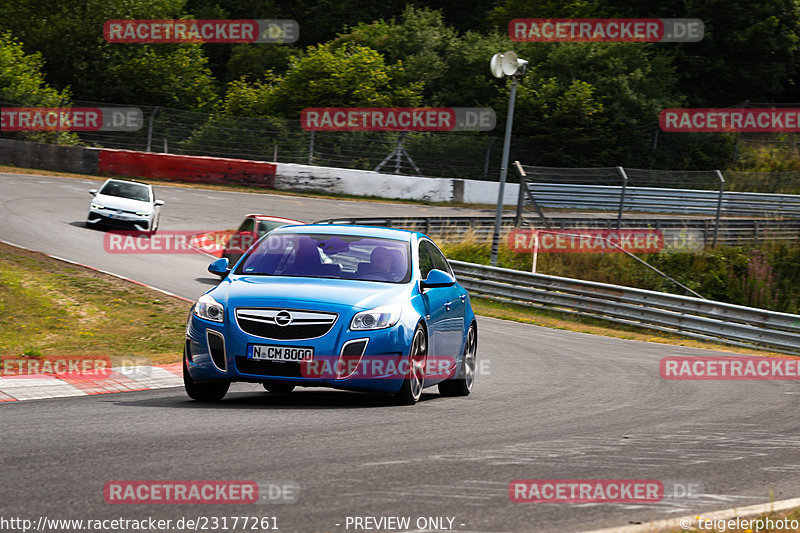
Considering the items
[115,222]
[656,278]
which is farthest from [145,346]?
[656,278]

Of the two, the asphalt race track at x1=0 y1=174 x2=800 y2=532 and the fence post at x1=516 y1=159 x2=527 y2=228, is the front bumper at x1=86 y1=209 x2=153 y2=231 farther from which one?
the asphalt race track at x1=0 y1=174 x2=800 y2=532

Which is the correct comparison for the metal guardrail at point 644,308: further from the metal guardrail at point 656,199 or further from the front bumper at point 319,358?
the front bumper at point 319,358

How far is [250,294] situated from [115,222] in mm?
18342

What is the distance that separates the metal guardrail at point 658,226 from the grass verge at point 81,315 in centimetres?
1134

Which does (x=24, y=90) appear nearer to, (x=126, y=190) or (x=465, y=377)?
(x=126, y=190)

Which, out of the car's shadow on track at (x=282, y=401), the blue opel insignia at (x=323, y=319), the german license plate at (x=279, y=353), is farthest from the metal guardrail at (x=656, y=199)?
the german license plate at (x=279, y=353)

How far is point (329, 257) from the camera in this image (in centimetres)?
917

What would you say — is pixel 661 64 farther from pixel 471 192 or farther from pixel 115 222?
pixel 115 222

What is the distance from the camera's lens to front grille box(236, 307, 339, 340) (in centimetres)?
801

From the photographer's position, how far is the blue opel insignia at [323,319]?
7996 millimetres

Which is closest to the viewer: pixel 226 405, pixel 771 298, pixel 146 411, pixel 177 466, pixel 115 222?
pixel 177 466

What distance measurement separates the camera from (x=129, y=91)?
52344 mm

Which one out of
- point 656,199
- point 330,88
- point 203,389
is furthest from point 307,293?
point 330,88

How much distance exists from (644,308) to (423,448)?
657 inches
